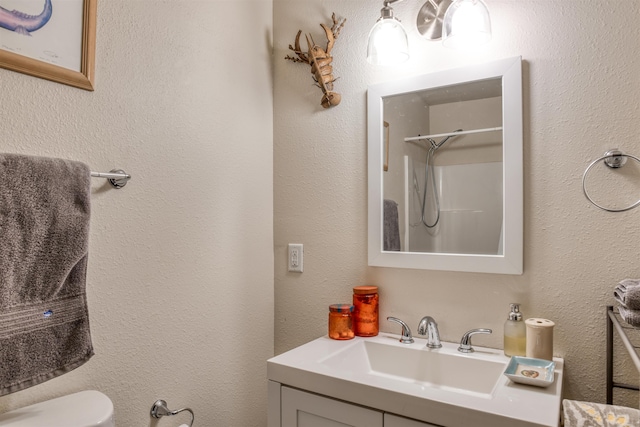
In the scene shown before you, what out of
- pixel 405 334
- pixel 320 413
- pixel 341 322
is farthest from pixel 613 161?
pixel 320 413

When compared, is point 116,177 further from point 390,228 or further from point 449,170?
point 449,170

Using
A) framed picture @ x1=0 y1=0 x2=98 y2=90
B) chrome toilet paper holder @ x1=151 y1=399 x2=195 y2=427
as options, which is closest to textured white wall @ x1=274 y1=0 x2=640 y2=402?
chrome toilet paper holder @ x1=151 y1=399 x2=195 y2=427

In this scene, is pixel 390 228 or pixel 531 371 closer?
pixel 531 371

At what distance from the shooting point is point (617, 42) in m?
1.12

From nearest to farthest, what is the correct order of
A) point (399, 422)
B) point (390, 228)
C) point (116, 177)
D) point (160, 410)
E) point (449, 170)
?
1. point (399, 422)
2. point (116, 177)
3. point (160, 410)
4. point (449, 170)
5. point (390, 228)

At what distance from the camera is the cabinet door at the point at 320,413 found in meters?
1.04

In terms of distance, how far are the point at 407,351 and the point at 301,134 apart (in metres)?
0.88

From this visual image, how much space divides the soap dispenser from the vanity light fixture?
0.85 meters

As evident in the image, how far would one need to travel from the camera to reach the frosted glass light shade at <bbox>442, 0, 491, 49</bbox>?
121 centimetres

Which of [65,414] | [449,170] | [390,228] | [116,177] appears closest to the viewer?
[65,414]

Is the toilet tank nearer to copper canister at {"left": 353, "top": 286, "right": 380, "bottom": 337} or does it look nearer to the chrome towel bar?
the chrome towel bar

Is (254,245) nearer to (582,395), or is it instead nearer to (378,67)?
(378,67)

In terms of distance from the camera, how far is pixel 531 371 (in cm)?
106

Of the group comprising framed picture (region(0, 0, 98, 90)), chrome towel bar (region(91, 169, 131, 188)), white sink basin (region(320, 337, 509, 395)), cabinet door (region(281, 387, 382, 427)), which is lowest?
cabinet door (region(281, 387, 382, 427))
